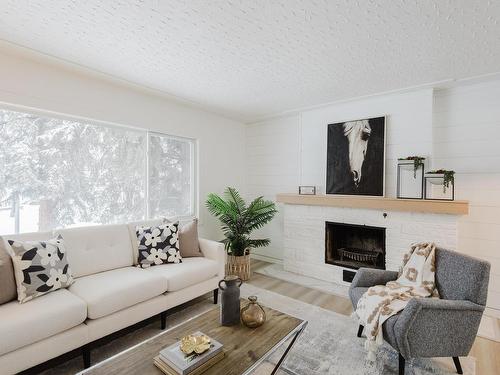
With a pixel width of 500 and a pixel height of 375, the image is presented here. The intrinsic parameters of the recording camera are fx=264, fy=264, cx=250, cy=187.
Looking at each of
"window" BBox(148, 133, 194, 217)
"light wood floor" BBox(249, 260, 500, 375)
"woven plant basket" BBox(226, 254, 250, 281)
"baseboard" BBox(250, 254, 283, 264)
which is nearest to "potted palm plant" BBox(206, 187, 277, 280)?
"woven plant basket" BBox(226, 254, 250, 281)

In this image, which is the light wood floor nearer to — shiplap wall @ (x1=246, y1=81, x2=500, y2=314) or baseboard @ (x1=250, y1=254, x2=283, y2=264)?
baseboard @ (x1=250, y1=254, x2=283, y2=264)

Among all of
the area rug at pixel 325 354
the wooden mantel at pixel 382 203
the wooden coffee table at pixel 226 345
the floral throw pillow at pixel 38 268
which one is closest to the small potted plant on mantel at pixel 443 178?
the wooden mantel at pixel 382 203

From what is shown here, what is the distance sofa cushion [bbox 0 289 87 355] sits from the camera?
1566 millimetres

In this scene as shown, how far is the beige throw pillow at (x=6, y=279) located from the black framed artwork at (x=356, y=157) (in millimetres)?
3493

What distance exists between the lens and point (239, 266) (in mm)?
3619

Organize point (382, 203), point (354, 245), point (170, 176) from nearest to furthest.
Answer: point (382, 203), point (354, 245), point (170, 176)

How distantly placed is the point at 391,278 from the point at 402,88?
219cm

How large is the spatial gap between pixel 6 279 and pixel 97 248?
757mm

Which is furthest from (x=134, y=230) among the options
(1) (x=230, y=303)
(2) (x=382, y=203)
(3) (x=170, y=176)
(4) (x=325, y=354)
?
(2) (x=382, y=203)

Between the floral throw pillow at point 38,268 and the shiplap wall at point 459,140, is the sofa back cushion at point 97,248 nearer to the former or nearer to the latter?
the floral throw pillow at point 38,268

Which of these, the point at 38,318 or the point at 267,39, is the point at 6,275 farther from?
the point at 267,39

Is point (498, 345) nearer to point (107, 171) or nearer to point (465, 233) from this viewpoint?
point (465, 233)

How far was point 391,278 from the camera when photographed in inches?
91.3

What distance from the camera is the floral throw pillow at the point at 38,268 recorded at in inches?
73.9
